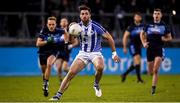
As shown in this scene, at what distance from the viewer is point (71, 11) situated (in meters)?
30.4

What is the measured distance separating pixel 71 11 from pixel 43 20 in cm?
159

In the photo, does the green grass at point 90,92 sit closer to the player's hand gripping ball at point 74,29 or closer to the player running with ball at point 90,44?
the player running with ball at point 90,44

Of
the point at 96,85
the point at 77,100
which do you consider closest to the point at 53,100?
the point at 77,100

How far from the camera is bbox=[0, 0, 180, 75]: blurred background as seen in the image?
96.7ft

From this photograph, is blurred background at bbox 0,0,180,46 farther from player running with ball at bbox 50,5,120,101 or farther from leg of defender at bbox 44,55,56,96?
player running with ball at bbox 50,5,120,101

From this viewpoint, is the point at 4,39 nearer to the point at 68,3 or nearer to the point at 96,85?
the point at 68,3

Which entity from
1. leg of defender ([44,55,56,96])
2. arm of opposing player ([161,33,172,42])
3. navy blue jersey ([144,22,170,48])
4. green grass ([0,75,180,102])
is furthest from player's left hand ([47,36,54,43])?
arm of opposing player ([161,33,172,42])

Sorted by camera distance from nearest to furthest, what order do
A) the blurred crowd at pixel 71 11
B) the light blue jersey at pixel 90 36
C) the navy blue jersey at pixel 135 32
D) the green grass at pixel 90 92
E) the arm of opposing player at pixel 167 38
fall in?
the light blue jersey at pixel 90 36 → the green grass at pixel 90 92 → the arm of opposing player at pixel 167 38 → the navy blue jersey at pixel 135 32 → the blurred crowd at pixel 71 11

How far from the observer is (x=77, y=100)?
16.7m

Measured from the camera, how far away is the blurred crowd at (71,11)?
29.4m

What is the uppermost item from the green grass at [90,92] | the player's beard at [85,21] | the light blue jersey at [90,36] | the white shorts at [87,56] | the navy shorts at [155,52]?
the player's beard at [85,21]

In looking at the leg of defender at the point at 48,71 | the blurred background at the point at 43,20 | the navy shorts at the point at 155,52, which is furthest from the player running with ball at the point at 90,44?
the blurred background at the point at 43,20

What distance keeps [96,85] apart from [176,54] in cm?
1348

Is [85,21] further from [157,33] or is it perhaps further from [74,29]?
[157,33]
